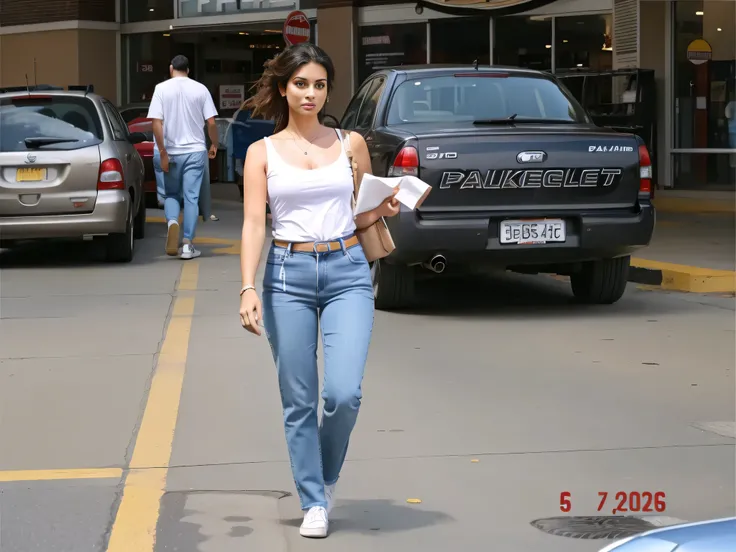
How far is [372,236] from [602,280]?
5551 millimetres

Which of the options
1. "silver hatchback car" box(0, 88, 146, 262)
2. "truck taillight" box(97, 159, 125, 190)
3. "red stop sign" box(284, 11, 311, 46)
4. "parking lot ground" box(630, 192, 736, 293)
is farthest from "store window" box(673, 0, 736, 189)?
"truck taillight" box(97, 159, 125, 190)

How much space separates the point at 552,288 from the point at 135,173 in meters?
4.82

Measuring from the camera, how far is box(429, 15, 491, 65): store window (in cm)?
2316

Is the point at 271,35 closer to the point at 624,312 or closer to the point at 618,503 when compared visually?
the point at 624,312

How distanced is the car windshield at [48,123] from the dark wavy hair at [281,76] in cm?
812

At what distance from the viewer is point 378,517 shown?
5.09 m

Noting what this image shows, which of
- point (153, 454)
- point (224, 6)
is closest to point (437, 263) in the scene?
point (153, 454)

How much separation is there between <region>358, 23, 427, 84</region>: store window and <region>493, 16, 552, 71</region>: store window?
5.46 feet

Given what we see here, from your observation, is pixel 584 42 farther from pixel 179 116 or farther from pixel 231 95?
pixel 179 116

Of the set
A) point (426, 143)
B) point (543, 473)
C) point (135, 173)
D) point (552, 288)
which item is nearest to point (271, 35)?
point (135, 173)

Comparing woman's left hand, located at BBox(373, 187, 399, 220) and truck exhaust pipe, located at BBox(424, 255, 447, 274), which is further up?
woman's left hand, located at BBox(373, 187, 399, 220)

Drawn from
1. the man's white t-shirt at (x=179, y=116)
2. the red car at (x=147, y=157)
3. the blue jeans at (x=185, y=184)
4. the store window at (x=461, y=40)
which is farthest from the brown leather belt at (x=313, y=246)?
the store window at (x=461, y=40)

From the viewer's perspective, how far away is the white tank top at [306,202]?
4879 mm

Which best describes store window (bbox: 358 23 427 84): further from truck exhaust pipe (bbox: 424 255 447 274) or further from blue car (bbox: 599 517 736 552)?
blue car (bbox: 599 517 736 552)
